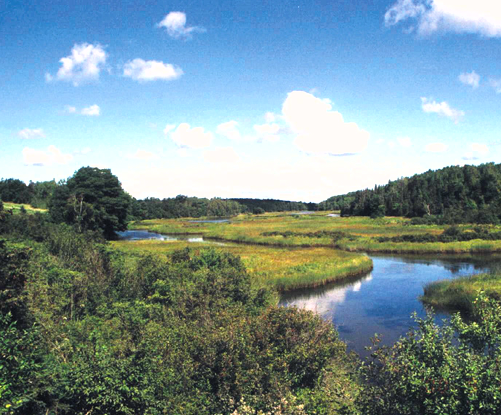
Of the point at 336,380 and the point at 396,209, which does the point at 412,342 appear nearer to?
the point at 336,380

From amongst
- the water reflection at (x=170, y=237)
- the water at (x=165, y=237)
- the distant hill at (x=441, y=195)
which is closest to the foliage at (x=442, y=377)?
the water reflection at (x=170, y=237)

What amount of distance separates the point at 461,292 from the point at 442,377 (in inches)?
1040

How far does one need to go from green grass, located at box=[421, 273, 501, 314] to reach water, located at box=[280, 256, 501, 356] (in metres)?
1.36

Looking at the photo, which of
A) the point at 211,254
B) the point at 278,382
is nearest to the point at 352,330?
the point at 211,254

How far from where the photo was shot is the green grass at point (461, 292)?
104 ft

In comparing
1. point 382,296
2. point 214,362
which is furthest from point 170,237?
point 214,362

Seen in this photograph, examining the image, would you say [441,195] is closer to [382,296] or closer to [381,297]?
[382,296]

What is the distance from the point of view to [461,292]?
33.6m

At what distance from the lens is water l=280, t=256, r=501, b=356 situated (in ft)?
93.4

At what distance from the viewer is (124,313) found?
19.8m

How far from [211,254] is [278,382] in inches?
780

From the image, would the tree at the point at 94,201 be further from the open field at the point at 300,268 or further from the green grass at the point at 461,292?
the green grass at the point at 461,292

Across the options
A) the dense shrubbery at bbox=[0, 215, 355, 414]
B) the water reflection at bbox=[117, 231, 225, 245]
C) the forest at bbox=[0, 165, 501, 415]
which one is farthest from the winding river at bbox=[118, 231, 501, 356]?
the water reflection at bbox=[117, 231, 225, 245]

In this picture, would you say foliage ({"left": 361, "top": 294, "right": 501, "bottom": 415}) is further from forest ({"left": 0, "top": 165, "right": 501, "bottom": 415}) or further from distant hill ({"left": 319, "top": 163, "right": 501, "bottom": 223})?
distant hill ({"left": 319, "top": 163, "right": 501, "bottom": 223})
